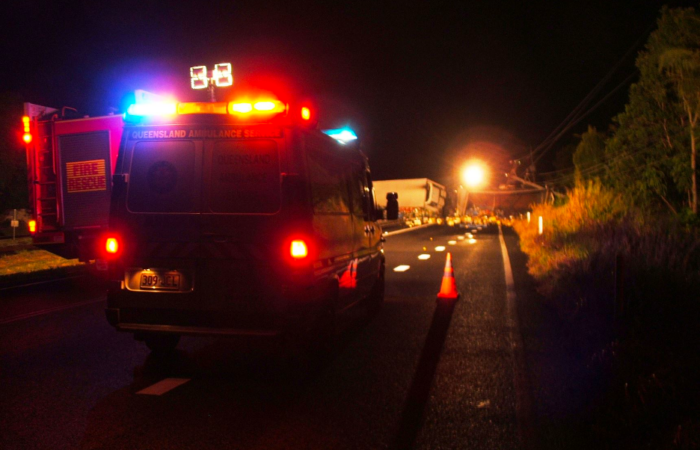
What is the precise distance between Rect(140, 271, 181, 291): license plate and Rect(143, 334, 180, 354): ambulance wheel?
2.91 feet

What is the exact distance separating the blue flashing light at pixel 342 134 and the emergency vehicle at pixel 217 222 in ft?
4.65

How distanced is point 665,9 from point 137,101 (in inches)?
1060

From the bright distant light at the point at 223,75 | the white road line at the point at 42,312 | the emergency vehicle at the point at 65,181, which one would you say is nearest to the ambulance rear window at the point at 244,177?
the white road line at the point at 42,312

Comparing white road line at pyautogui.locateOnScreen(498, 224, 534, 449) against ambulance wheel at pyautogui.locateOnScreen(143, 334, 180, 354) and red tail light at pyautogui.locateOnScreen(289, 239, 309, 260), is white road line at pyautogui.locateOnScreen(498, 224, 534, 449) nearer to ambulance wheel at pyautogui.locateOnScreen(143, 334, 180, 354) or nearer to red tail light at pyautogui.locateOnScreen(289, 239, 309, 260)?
red tail light at pyautogui.locateOnScreen(289, 239, 309, 260)

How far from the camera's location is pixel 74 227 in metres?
12.4

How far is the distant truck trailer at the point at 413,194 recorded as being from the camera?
51406mm

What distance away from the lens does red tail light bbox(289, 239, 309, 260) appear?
223 inches

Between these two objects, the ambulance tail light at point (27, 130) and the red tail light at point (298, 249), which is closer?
the red tail light at point (298, 249)

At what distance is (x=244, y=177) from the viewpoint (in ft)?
19.1

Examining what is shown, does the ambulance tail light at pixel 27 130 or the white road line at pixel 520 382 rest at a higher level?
the ambulance tail light at pixel 27 130

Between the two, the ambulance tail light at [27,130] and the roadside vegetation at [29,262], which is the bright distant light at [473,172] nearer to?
the roadside vegetation at [29,262]

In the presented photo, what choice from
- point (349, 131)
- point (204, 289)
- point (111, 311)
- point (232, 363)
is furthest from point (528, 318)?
point (111, 311)

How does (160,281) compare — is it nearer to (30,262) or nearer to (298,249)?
(298,249)

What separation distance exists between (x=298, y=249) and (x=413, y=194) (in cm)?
4713
